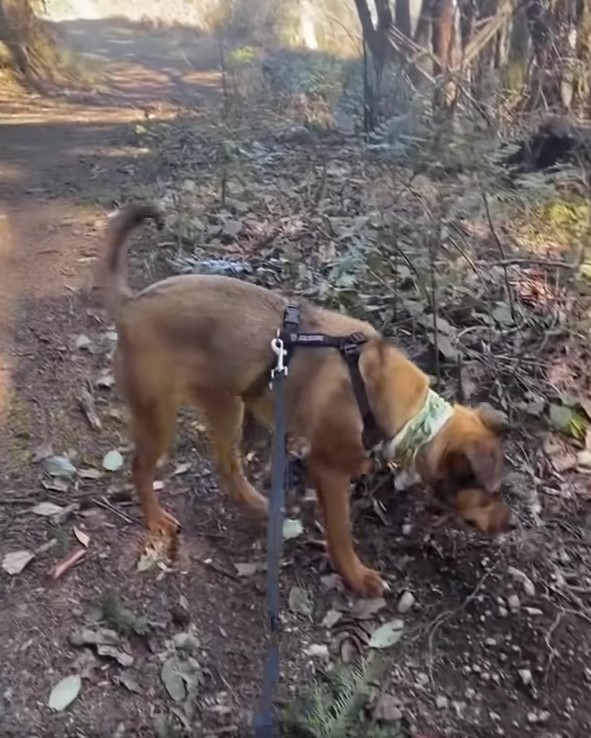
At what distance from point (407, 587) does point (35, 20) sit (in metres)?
14.0

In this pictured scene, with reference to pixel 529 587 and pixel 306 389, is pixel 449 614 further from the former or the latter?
pixel 306 389

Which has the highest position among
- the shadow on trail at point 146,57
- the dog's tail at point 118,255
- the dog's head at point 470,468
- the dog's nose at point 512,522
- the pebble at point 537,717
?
the dog's tail at point 118,255

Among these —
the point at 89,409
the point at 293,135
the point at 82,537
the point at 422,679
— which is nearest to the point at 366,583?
the point at 422,679

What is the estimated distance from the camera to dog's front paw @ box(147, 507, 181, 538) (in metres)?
3.76

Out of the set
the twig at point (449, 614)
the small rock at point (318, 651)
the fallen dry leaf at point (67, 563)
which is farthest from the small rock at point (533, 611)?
the fallen dry leaf at point (67, 563)

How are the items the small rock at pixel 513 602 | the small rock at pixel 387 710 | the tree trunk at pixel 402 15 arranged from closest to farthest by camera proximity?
the small rock at pixel 387 710 < the small rock at pixel 513 602 < the tree trunk at pixel 402 15

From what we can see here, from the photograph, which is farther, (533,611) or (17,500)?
(17,500)

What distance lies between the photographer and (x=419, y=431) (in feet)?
11.3

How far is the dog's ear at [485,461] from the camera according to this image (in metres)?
3.31

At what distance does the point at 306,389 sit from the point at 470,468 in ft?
2.28

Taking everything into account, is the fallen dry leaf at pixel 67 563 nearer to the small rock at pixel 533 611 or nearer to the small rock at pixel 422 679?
the small rock at pixel 422 679

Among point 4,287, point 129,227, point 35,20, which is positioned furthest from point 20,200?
point 35,20

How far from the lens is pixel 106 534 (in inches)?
149

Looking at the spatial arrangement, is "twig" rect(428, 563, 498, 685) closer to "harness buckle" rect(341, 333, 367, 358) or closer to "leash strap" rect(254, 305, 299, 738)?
"leash strap" rect(254, 305, 299, 738)
